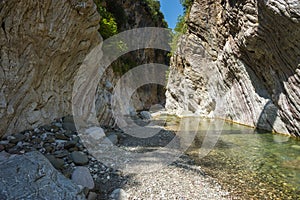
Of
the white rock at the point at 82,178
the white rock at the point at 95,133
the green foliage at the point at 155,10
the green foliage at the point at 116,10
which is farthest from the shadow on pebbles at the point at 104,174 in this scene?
the green foliage at the point at 155,10

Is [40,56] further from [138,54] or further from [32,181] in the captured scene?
[138,54]

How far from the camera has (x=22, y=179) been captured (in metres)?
3.54

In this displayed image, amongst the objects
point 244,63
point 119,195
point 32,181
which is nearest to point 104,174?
point 119,195

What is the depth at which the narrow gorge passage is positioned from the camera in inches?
186

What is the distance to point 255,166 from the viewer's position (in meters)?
6.71

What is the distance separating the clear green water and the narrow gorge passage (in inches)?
1.3

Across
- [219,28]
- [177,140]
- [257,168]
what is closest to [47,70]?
[177,140]

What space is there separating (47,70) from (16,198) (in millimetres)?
4941

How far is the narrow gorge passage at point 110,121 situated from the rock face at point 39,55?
3 centimetres

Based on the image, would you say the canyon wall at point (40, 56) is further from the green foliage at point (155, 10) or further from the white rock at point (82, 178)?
the green foliage at point (155, 10)

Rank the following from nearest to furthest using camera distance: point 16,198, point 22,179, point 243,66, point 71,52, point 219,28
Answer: point 16,198, point 22,179, point 71,52, point 243,66, point 219,28

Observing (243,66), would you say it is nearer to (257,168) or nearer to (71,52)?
(257,168)

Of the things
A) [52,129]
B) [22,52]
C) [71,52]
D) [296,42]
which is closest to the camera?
[22,52]

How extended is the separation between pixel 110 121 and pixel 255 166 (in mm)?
6994
